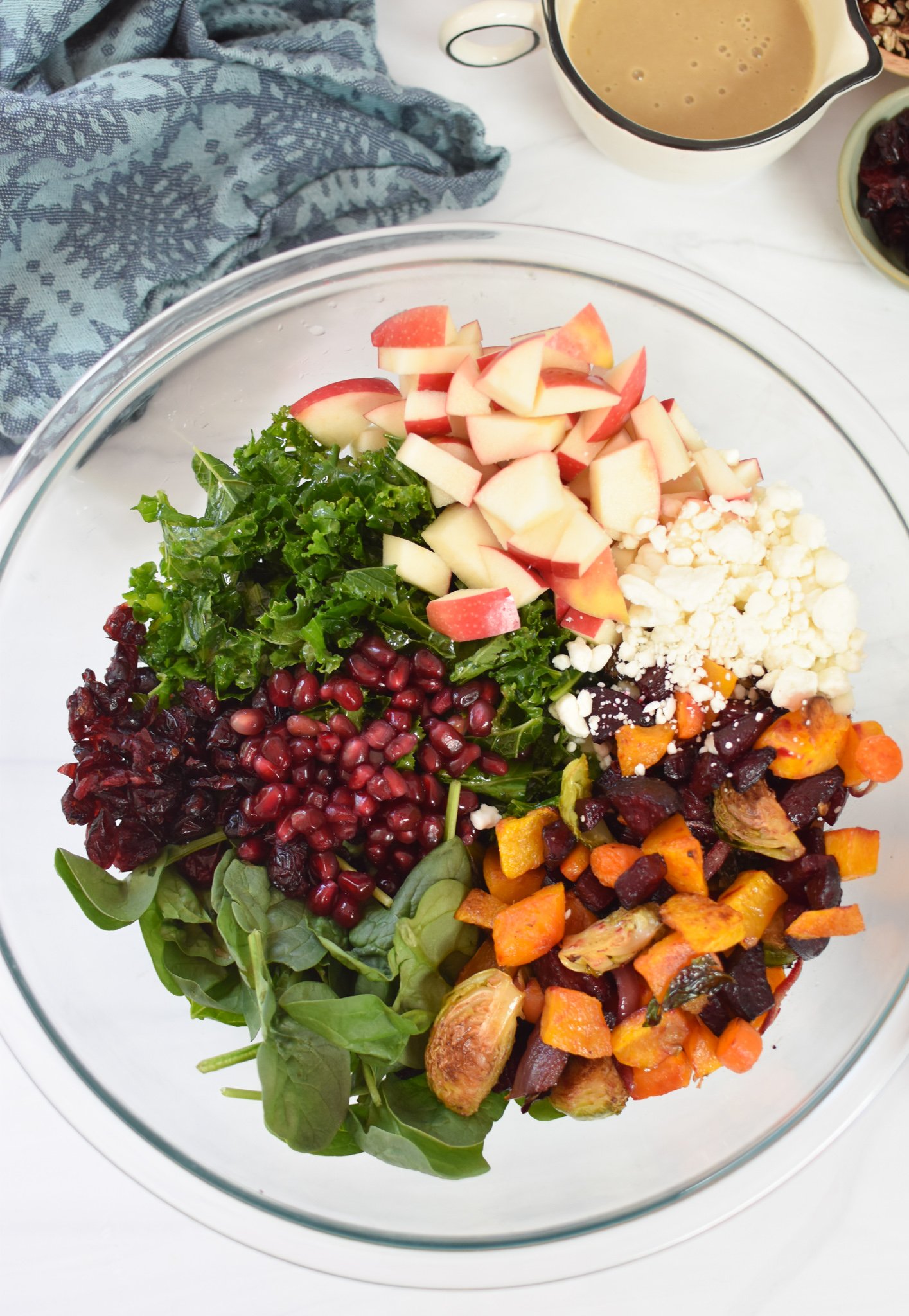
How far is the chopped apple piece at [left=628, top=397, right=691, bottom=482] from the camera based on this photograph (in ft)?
4.62

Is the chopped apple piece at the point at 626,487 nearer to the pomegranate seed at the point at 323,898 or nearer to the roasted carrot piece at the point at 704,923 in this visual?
the roasted carrot piece at the point at 704,923

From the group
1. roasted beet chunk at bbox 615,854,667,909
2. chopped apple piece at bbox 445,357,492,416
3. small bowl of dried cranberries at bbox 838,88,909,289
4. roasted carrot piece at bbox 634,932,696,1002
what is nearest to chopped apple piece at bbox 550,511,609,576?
chopped apple piece at bbox 445,357,492,416

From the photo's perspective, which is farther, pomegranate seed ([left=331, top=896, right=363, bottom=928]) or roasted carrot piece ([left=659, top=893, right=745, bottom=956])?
pomegranate seed ([left=331, top=896, right=363, bottom=928])

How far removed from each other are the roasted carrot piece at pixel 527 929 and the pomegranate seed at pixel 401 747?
0.27 metres

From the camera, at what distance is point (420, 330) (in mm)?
1440

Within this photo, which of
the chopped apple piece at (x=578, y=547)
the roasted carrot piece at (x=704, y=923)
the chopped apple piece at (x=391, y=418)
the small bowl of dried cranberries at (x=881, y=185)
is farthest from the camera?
the small bowl of dried cranberries at (x=881, y=185)

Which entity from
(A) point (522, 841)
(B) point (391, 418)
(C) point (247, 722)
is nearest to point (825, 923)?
(A) point (522, 841)

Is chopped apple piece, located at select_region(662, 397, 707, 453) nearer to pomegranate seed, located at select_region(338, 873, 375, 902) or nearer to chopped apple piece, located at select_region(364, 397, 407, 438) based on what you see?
chopped apple piece, located at select_region(364, 397, 407, 438)

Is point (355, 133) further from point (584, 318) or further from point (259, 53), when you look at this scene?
point (584, 318)

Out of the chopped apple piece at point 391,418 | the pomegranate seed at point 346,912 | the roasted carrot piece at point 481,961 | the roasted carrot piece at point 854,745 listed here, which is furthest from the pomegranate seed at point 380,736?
the roasted carrot piece at point 854,745

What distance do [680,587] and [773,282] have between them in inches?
30.1

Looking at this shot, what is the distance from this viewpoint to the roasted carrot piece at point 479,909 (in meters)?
1.37

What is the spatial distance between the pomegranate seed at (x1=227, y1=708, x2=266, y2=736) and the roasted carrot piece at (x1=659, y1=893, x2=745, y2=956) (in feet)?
2.07

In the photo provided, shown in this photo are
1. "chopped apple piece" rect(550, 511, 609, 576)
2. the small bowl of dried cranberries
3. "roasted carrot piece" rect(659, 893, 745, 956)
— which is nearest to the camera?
"roasted carrot piece" rect(659, 893, 745, 956)
